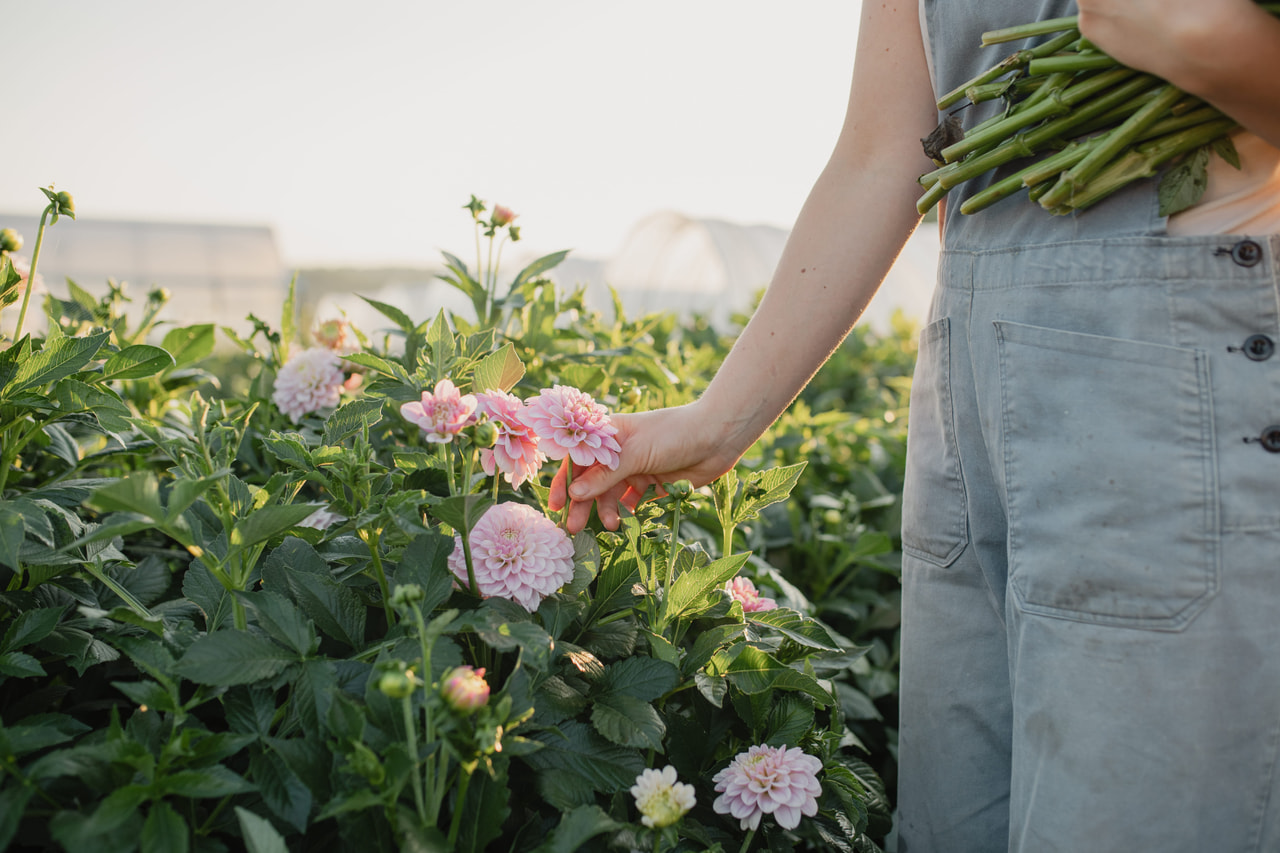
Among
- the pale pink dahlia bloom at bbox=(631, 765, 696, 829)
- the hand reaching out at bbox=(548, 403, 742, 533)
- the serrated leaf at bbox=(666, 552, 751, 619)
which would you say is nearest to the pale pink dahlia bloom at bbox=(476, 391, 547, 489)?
the hand reaching out at bbox=(548, 403, 742, 533)

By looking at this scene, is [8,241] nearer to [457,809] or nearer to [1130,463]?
[457,809]

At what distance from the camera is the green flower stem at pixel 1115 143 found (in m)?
0.77

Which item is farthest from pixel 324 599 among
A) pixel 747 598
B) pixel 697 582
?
pixel 747 598

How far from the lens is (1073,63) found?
0.80m

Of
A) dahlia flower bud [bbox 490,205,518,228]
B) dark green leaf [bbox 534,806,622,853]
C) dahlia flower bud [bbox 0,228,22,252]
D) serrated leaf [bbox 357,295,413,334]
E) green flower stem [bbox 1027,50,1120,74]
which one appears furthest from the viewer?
dahlia flower bud [bbox 490,205,518,228]

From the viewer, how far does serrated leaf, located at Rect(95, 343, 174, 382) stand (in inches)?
38.6

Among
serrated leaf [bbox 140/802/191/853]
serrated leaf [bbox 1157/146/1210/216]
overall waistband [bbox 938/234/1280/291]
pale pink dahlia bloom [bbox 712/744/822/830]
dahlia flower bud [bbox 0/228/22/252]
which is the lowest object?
pale pink dahlia bloom [bbox 712/744/822/830]

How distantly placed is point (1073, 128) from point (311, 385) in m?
1.17

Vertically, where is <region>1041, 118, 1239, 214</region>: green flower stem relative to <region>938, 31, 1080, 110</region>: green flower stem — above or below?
below

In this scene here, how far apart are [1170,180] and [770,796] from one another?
69 cm

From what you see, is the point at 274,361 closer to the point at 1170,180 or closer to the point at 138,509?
the point at 138,509

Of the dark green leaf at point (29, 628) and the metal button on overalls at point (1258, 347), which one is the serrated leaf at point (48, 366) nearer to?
the dark green leaf at point (29, 628)

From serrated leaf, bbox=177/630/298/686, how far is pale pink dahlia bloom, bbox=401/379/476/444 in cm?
23

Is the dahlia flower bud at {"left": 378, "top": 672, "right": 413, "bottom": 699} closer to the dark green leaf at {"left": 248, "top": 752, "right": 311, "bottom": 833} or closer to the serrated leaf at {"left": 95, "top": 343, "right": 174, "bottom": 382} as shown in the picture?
the dark green leaf at {"left": 248, "top": 752, "right": 311, "bottom": 833}
